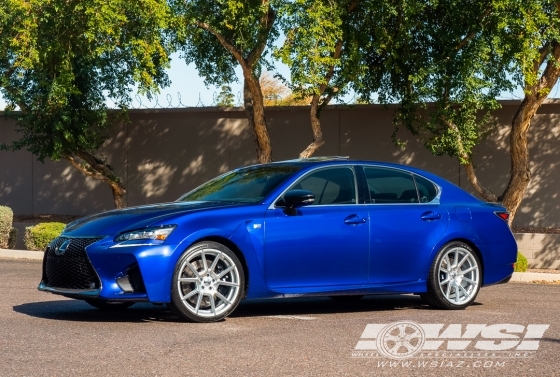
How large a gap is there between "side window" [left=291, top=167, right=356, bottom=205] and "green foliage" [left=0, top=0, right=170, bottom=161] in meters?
8.43

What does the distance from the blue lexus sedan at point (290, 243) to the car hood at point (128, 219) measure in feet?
0.04

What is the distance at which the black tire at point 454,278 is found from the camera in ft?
34.6

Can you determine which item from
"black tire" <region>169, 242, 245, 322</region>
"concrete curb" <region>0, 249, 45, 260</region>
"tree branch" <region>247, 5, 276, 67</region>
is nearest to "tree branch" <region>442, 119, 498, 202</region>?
"tree branch" <region>247, 5, 276, 67</region>

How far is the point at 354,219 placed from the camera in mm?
10070

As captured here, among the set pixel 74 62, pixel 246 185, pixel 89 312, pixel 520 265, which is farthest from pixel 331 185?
pixel 74 62

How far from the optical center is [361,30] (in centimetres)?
1972

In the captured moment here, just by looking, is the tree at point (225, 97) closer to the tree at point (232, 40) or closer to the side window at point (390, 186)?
the tree at point (232, 40)

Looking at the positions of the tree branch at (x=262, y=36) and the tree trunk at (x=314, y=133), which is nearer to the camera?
the tree branch at (x=262, y=36)

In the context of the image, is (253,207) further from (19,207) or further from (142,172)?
(19,207)

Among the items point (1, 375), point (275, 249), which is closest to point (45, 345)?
point (1, 375)

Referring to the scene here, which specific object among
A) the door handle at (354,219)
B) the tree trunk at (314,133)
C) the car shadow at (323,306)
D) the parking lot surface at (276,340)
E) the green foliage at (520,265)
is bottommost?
the green foliage at (520,265)

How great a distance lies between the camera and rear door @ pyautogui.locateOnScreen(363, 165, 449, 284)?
33.5ft

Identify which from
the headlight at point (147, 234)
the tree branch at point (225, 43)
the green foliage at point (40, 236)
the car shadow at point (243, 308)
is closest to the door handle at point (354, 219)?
the car shadow at point (243, 308)

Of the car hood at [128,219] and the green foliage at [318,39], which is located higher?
the green foliage at [318,39]
